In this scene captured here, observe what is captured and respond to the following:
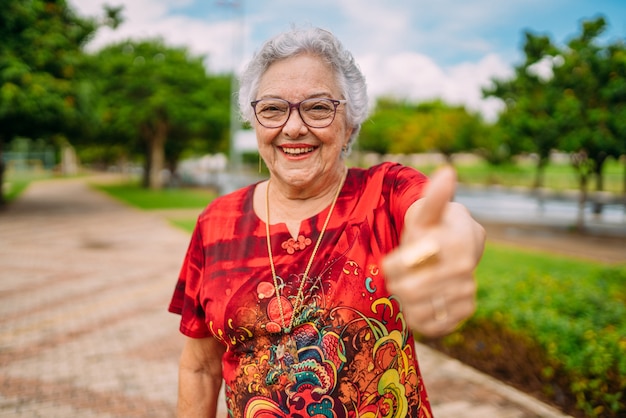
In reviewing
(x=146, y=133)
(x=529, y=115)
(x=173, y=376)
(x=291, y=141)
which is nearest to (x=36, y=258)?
(x=173, y=376)

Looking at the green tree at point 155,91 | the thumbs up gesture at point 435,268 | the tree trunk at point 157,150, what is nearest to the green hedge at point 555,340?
the thumbs up gesture at point 435,268

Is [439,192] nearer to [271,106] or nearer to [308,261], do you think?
[308,261]

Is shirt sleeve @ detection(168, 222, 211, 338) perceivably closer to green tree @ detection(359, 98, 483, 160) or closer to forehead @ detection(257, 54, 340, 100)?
forehead @ detection(257, 54, 340, 100)

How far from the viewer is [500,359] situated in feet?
13.8

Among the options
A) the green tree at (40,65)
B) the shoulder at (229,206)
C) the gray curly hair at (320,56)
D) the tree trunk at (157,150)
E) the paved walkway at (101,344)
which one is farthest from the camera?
the tree trunk at (157,150)

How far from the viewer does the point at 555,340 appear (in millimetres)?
3816

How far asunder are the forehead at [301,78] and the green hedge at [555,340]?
2.98 m

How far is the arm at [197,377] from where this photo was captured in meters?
1.73

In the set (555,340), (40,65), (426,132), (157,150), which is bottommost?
(555,340)

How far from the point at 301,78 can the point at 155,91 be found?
2577 centimetres

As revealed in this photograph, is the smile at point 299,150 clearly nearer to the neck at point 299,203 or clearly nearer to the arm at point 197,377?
the neck at point 299,203

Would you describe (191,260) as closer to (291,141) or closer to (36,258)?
(291,141)

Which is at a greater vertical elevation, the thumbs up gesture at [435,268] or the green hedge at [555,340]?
the thumbs up gesture at [435,268]

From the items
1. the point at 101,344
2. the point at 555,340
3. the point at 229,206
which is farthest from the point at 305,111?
the point at 101,344
